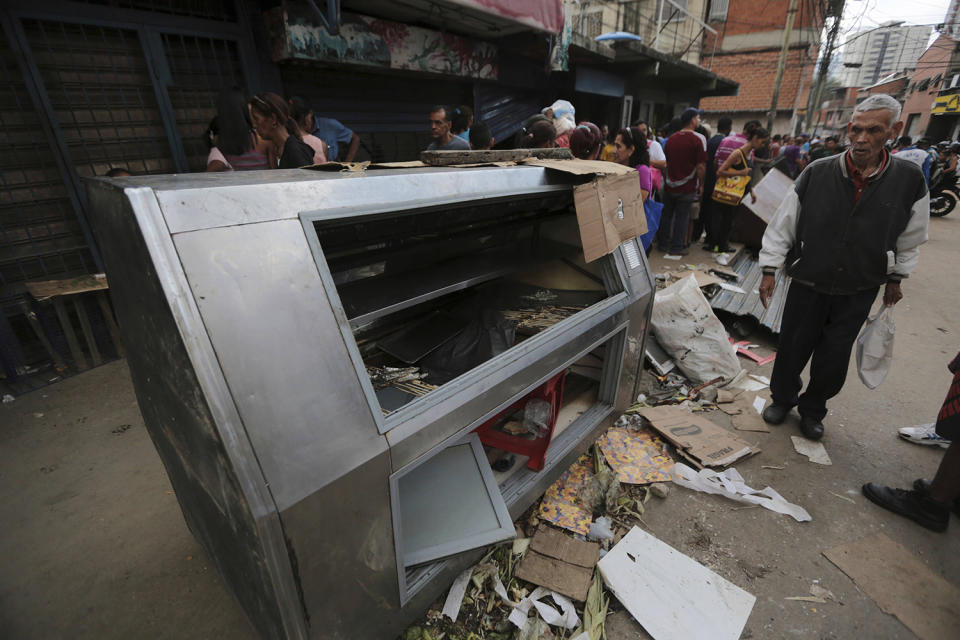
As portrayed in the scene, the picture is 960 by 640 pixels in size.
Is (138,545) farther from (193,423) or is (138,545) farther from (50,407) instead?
(50,407)

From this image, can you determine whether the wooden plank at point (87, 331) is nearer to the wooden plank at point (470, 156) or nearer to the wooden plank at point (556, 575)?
the wooden plank at point (470, 156)

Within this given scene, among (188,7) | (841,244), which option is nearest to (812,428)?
(841,244)

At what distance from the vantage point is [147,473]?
2.39 meters

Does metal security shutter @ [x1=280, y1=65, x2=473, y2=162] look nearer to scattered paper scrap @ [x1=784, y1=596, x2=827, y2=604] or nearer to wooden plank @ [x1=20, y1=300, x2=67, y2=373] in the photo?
wooden plank @ [x1=20, y1=300, x2=67, y2=373]

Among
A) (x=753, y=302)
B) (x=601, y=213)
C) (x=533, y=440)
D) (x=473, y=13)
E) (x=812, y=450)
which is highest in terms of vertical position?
(x=473, y=13)

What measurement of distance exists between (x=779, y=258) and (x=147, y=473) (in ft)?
13.4

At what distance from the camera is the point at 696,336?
3.29 m

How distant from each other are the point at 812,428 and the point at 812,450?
16 cm

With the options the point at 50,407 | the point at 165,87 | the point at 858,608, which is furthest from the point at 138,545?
the point at 165,87

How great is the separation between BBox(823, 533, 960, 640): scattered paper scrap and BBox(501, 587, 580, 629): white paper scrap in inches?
52.2

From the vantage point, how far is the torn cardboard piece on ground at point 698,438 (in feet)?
8.15

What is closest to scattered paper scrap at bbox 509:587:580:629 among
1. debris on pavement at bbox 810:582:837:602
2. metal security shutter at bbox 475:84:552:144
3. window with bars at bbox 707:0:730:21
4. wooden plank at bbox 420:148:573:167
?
debris on pavement at bbox 810:582:837:602

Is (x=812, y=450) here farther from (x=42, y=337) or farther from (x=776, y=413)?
(x=42, y=337)

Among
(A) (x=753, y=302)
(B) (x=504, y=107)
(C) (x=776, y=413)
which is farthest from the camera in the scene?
(B) (x=504, y=107)
